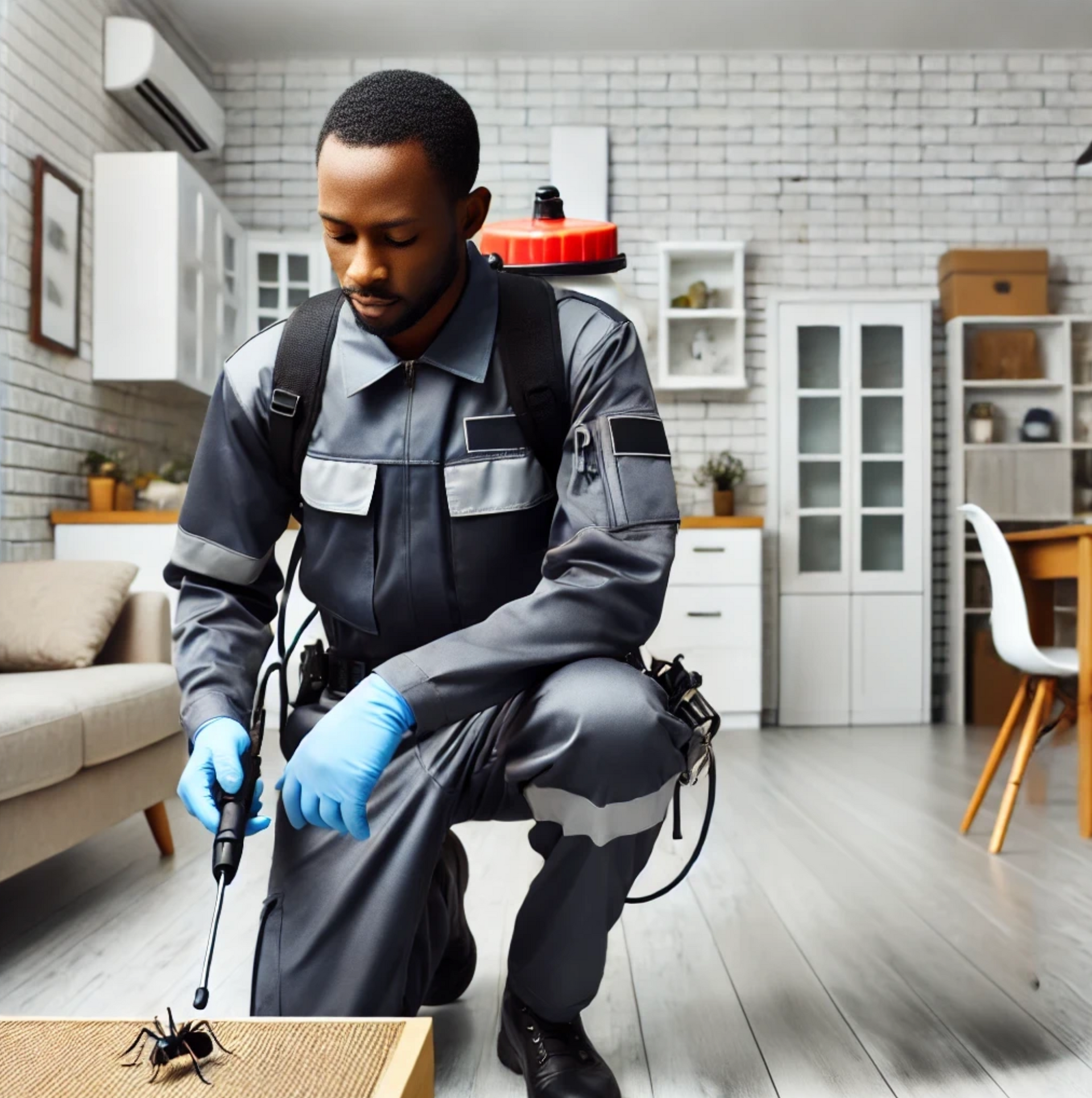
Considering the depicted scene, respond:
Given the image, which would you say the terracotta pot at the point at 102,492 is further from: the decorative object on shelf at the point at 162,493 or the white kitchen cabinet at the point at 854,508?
the white kitchen cabinet at the point at 854,508

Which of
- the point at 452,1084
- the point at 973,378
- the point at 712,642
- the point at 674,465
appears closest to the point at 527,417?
the point at 452,1084

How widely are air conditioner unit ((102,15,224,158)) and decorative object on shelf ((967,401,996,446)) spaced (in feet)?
12.3

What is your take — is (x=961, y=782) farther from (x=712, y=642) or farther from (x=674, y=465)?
(x=674, y=465)

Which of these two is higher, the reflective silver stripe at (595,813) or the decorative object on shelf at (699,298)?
the decorative object on shelf at (699,298)

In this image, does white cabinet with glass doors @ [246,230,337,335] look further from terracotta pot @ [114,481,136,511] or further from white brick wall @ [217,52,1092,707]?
terracotta pot @ [114,481,136,511]

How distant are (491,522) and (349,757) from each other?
0.35 metres

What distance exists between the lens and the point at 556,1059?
137 cm

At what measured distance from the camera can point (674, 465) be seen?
18.0ft

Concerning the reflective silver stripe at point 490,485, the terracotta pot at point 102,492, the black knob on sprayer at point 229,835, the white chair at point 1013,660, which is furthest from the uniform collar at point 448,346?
the terracotta pot at point 102,492

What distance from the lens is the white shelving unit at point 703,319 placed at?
535cm

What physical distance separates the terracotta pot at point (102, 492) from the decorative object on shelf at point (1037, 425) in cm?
398

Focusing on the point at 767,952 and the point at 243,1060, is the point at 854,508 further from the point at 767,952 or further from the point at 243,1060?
the point at 243,1060

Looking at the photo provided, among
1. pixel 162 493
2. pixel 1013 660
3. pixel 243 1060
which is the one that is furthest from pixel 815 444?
pixel 243 1060

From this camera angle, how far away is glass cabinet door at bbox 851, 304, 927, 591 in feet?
17.7
